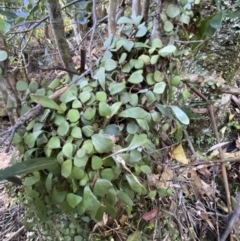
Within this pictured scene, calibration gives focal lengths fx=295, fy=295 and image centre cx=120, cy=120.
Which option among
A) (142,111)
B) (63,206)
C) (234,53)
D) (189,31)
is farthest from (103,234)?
(234,53)

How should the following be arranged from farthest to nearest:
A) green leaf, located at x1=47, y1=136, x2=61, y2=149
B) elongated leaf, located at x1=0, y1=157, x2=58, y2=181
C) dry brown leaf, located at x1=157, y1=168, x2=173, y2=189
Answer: dry brown leaf, located at x1=157, y1=168, x2=173, y2=189
green leaf, located at x1=47, y1=136, x2=61, y2=149
elongated leaf, located at x1=0, y1=157, x2=58, y2=181

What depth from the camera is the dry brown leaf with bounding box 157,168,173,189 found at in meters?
0.73

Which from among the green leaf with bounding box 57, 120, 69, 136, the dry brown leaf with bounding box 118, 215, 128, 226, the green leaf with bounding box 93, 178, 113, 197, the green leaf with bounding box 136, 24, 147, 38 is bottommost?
the dry brown leaf with bounding box 118, 215, 128, 226

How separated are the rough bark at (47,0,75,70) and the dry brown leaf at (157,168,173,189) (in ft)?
1.15

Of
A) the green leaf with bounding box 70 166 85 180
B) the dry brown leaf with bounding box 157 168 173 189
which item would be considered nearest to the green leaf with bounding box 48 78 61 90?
the green leaf with bounding box 70 166 85 180

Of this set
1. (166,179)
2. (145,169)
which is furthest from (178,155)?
(145,169)

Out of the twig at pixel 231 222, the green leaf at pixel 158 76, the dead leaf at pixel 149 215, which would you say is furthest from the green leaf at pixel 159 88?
the twig at pixel 231 222

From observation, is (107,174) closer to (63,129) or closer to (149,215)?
(63,129)

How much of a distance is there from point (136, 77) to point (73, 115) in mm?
149

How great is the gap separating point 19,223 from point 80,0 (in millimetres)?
733

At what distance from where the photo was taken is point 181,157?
79 cm

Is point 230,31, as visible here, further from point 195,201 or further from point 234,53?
point 195,201

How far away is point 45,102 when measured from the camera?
549 millimetres

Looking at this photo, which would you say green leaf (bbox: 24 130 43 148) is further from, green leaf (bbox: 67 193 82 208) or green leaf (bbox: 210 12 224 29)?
green leaf (bbox: 210 12 224 29)
